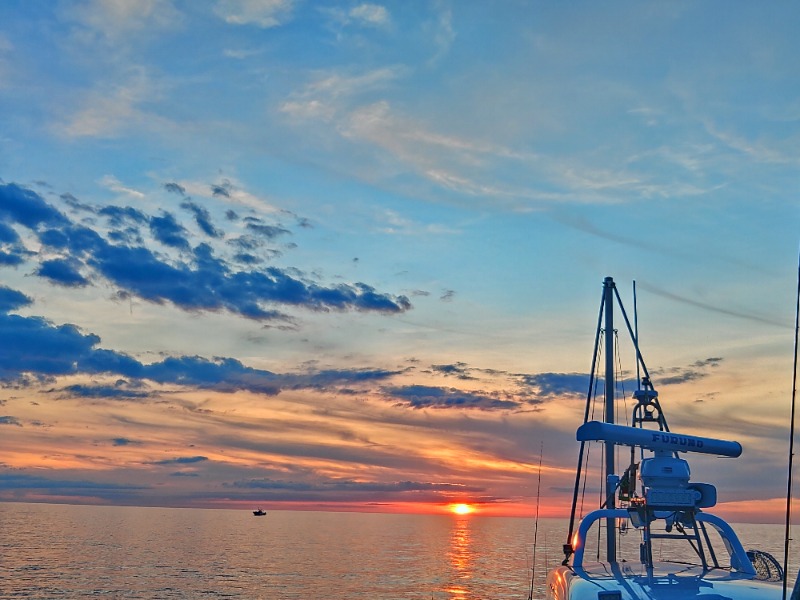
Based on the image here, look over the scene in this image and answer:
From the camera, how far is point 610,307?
105ft

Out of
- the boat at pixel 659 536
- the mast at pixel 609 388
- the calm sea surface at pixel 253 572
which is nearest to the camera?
the boat at pixel 659 536

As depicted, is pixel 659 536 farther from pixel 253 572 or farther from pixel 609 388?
pixel 253 572

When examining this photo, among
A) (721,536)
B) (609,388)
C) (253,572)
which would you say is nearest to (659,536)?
(721,536)

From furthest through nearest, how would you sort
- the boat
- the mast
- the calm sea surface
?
the calm sea surface → the mast → the boat

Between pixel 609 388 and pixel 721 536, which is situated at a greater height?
pixel 609 388

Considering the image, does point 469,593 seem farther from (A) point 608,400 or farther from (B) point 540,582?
(A) point 608,400

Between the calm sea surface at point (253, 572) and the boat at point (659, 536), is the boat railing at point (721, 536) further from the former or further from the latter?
the calm sea surface at point (253, 572)

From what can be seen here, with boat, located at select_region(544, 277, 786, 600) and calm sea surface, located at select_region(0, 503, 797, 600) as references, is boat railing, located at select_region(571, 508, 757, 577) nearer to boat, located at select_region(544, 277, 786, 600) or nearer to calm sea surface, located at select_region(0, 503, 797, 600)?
boat, located at select_region(544, 277, 786, 600)

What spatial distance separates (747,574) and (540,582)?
2803 inches

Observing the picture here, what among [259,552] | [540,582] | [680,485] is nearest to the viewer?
[680,485]

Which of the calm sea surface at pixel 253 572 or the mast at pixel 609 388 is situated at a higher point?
the mast at pixel 609 388

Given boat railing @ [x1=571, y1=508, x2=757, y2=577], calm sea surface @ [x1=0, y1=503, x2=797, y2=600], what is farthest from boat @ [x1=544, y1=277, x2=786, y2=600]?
calm sea surface @ [x1=0, y1=503, x2=797, y2=600]

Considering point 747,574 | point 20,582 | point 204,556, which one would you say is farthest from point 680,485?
point 204,556

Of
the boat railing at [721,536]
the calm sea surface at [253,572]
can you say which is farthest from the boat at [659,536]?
the calm sea surface at [253,572]
